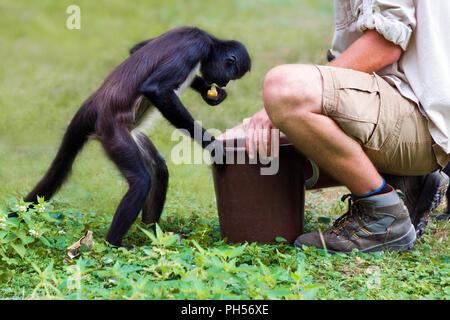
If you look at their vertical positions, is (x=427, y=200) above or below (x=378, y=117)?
below

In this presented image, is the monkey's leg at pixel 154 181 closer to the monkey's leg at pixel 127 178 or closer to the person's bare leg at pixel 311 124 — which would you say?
the monkey's leg at pixel 127 178

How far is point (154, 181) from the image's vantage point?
374 cm

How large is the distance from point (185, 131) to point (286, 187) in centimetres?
68

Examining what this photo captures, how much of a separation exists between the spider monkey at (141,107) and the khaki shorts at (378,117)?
28.4 inches

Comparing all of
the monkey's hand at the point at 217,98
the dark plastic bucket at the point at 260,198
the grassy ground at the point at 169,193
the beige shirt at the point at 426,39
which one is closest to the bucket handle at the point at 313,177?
the dark plastic bucket at the point at 260,198

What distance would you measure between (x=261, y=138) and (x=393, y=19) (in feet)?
3.00

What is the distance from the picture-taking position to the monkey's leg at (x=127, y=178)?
314 centimetres

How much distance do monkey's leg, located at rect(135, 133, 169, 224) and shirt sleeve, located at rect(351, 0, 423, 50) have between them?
1.56 metres

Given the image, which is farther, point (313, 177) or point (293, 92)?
point (313, 177)

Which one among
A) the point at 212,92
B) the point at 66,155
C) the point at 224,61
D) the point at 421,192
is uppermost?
the point at 224,61

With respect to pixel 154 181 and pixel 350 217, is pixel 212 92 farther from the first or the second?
pixel 350 217

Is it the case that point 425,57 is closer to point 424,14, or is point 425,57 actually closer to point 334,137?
point 424,14

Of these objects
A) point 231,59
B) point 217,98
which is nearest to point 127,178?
point 217,98

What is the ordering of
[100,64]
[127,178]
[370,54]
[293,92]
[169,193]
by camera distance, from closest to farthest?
[293,92]
[370,54]
[127,178]
[169,193]
[100,64]
